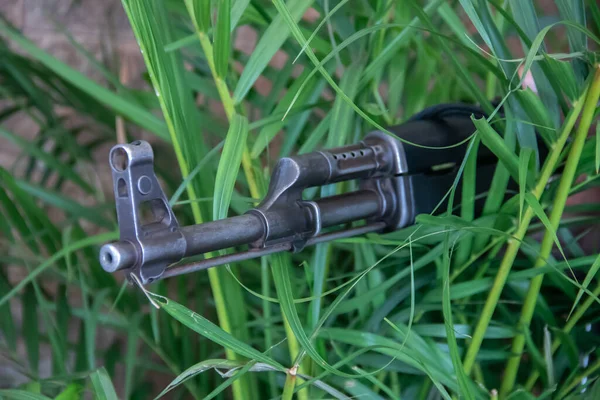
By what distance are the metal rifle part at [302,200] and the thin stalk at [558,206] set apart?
0.07 metres

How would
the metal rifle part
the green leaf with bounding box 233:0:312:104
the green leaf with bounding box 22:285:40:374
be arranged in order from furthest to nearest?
the green leaf with bounding box 22:285:40:374
the green leaf with bounding box 233:0:312:104
the metal rifle part

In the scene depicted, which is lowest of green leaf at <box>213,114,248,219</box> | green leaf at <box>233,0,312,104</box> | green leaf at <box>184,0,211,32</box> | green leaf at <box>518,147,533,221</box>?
green leaf at <box>518,147,533,221</box>

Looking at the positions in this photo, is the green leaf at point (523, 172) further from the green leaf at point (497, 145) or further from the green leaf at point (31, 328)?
the green leaf at point (31, 328)

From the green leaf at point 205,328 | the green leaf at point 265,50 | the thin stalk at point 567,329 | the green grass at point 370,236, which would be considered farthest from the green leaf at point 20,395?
the thin stalk at point 567,329

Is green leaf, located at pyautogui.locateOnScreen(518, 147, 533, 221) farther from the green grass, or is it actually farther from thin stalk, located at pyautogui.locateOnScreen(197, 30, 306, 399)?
thin stalk, located at pyautogui.locateOnScreen(197, 30, 306, 399)

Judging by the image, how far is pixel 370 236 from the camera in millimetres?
419

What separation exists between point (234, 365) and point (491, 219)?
7.7 inches

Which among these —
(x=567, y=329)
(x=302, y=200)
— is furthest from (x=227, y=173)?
(x=567, y=329)

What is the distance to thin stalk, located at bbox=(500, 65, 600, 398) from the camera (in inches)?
13.7

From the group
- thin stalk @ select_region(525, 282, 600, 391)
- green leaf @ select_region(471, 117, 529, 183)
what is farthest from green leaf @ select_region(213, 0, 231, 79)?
thin stalk @ select_region(525, 282, 600, 391)

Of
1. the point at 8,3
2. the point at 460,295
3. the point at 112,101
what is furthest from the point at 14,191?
the point at 8,3

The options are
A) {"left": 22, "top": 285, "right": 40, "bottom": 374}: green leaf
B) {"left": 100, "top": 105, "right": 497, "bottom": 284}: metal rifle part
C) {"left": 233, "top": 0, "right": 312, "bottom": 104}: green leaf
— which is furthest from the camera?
{"left": 22, "top": 285, "right": 40, "bottom": 374}: green leaf

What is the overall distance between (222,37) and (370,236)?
158 millimetres

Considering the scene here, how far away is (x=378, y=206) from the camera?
1.25 feet
